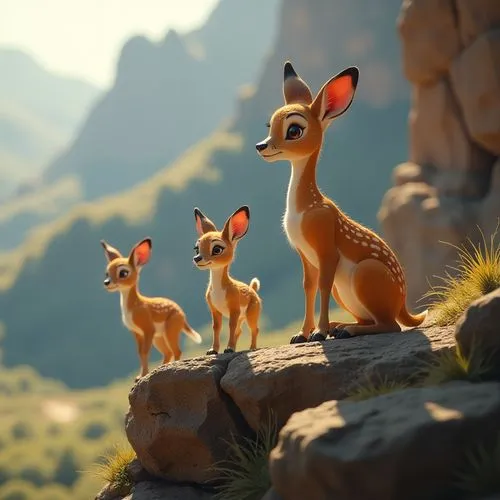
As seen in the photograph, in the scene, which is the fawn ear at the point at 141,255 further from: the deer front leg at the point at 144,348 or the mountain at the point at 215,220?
the mountain at the point at 215,220

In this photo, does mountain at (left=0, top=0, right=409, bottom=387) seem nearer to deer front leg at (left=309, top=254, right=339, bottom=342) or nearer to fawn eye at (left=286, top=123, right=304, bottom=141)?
fawn eye at (left=286, top=123, right=304, bottom=141)

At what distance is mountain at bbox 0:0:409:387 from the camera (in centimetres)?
7294

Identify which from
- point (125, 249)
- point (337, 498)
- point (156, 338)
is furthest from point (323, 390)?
point (125, 249)

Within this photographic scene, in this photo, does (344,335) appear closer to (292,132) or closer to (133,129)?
(292,132)

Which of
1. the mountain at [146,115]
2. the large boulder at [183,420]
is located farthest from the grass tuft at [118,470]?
the mountain at [146,115]

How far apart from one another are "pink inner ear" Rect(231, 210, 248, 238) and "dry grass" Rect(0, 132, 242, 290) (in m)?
80.4

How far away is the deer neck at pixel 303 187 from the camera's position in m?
5.76

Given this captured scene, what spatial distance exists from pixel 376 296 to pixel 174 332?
2.83 meters

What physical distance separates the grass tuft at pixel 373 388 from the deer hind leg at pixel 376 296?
72 cm

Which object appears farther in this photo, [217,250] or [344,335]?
[217,250]

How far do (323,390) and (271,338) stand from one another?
173ft

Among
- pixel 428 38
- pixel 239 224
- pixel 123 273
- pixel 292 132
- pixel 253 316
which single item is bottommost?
pixel 253 316

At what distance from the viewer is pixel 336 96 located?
18.9 ft

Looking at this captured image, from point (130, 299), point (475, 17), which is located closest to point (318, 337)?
point (130, 299)
